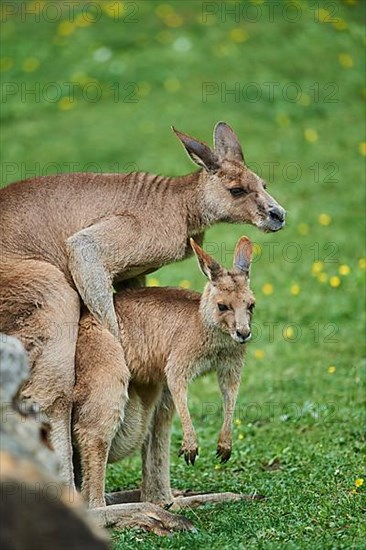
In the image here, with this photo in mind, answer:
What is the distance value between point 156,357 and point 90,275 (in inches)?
22.6

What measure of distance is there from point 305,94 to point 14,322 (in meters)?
9.81

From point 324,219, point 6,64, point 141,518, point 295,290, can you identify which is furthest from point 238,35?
point 141,518

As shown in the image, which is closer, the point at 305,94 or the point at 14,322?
the point at 14,322

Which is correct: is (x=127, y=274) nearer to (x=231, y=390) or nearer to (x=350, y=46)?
(x=231, y=390)

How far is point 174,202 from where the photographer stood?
6566mm

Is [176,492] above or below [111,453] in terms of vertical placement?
below

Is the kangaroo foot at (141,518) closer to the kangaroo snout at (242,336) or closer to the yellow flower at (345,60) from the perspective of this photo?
the kangaroo snout at (242,336)

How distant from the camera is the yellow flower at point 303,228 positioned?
12002mm

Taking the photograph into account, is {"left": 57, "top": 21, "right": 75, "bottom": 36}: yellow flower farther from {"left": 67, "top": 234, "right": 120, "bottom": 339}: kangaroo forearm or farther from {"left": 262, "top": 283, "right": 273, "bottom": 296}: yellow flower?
{"left": 67, "top": 234, "right": 120, "bottom": 339}: kangaroo forearm

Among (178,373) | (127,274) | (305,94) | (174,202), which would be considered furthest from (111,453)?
(305,94)

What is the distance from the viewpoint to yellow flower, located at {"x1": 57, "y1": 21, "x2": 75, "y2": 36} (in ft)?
55.6

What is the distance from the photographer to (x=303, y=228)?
39.6ft

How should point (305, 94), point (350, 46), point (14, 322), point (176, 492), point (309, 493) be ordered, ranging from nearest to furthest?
point (14, 322), point (309, 493), point (176, 492), point (305, 94), point (350, 46)

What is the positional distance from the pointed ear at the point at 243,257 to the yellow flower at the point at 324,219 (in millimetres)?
5991
